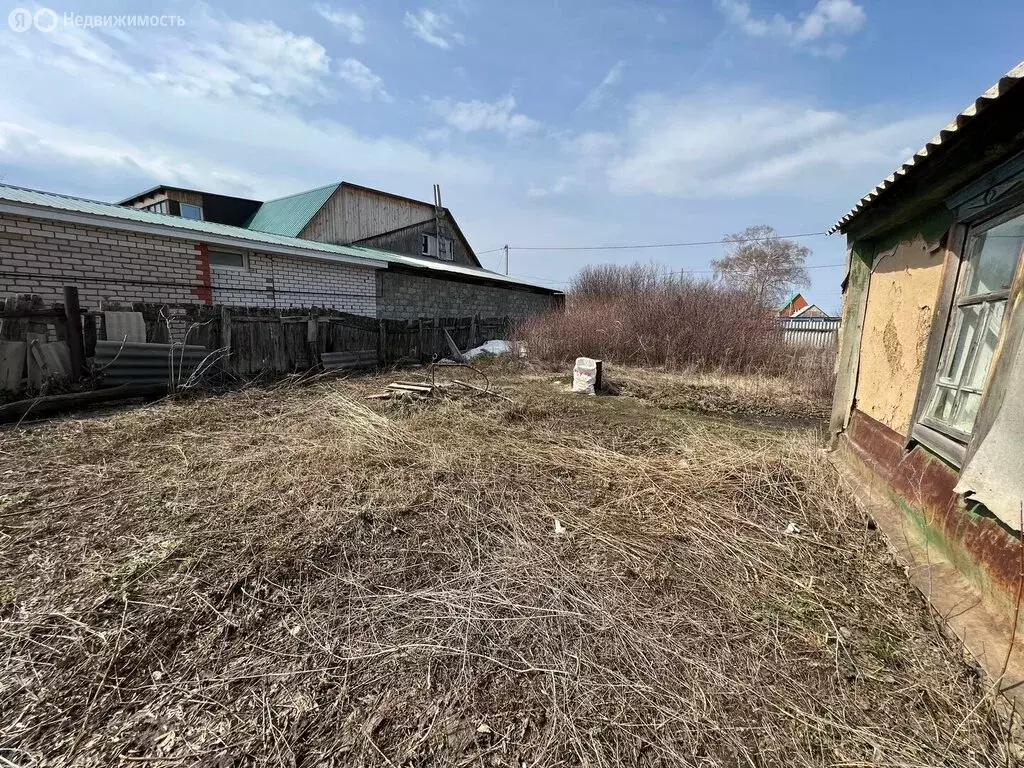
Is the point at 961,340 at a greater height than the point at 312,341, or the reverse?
the point at 961,340

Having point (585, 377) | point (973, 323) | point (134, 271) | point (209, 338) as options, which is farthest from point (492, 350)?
point (973, 323)

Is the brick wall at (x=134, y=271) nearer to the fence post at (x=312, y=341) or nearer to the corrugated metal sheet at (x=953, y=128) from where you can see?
the fence post at (x=312, y=341)

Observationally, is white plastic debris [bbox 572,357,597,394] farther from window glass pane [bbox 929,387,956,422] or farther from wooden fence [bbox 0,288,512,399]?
window glass pane [bbox 929,387,956,422]

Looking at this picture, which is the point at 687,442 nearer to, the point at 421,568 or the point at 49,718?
the point at 421,568

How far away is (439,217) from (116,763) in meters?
22.0

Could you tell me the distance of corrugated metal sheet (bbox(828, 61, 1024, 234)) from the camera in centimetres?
173

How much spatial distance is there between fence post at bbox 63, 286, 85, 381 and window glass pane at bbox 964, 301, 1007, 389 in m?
8.78

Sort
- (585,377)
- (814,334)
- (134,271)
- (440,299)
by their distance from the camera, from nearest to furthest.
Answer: (134,271) → (585,377) → (814,334) → (440,299)

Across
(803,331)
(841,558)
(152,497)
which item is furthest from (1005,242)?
(803,331)

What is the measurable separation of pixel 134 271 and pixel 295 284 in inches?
126

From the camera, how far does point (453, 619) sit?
2.06m

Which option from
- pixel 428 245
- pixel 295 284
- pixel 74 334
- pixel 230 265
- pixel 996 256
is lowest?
pixel 74 334

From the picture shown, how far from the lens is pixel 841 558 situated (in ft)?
8.75

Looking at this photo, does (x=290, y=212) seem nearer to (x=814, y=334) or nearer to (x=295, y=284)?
(x=295, y=284)
